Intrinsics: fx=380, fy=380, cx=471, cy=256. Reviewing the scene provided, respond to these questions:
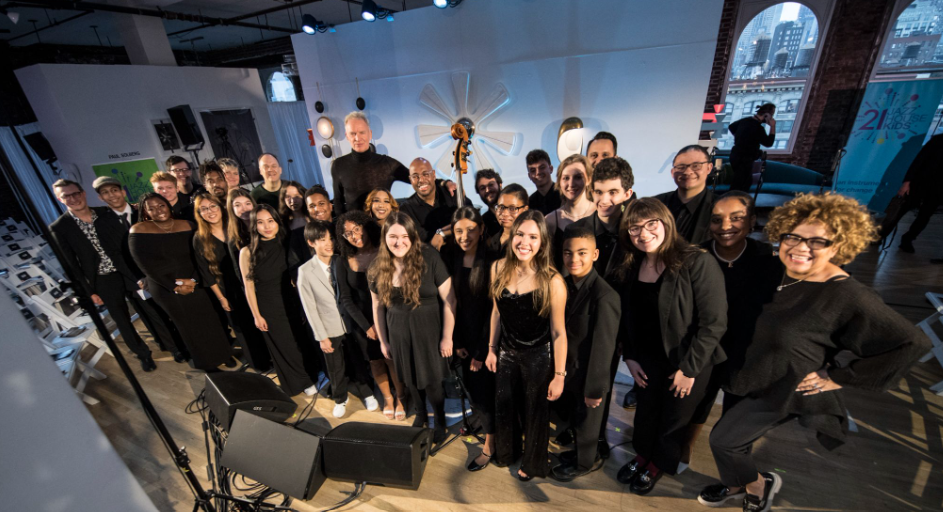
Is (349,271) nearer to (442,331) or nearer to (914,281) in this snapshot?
(442,331)

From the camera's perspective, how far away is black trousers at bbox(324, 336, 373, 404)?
2.65 meters

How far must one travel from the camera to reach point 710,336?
64.4 inches

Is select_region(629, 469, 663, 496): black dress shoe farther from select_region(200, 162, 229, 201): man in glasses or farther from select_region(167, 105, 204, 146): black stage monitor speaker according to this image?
select_region(167, 105, 204, 146): black stage monitor speaker

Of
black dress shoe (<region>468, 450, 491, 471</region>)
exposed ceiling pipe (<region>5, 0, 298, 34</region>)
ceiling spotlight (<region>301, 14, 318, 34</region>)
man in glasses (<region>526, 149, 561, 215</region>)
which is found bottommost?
black dress shoe (<region>468, 450, 491, 471</region>)

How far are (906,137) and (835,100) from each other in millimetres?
1246

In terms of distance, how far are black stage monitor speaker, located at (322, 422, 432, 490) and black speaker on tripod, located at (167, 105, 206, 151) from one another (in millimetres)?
6943

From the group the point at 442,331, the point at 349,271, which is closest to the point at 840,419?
the point at 442,331

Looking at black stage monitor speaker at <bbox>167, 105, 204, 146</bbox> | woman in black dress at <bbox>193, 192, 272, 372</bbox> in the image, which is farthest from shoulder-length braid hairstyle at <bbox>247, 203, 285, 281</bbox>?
black stage monitor speaker at <bbox>167, 105, 204, 146</bbox>

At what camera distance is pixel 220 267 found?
2932 mm

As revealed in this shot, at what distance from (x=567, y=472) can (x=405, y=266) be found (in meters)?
1.49

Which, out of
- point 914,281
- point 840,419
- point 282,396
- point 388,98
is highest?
point 388,98

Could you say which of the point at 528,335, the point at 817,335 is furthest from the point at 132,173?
the point at 817,335

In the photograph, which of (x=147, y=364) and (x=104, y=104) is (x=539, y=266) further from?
(x=104, y=104)

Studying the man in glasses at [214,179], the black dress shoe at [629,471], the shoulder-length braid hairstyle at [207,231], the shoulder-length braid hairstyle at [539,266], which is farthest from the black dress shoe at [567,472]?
the man in glasses at [214,179]
